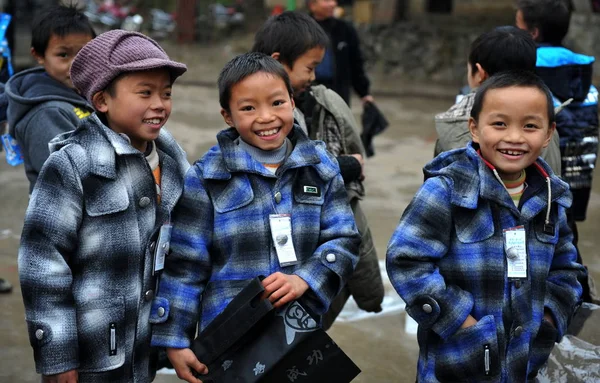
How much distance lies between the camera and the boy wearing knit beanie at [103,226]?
215cm

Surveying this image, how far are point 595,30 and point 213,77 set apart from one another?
5404 millimetres

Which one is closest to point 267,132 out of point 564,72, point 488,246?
point 488,246

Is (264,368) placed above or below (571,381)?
above

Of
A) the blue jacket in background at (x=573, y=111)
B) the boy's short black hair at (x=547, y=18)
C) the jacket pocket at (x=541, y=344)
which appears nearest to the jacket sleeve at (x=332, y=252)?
the jacket pocket at (x=541, y=344)

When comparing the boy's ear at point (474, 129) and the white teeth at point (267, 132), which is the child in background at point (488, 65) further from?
the white teeth at point (267, 132)

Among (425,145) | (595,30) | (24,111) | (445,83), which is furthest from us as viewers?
(445,83)

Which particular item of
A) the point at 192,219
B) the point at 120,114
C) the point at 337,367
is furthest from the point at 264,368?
the point at 120,114

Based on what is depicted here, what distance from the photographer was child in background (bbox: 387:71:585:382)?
2.24m

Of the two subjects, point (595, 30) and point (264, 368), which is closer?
point (264, 368)

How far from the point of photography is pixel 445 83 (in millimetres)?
11812

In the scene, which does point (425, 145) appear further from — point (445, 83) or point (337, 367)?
point (337, 367)

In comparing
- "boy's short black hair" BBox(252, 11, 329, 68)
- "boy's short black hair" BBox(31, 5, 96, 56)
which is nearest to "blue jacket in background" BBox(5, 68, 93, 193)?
"boy's short black hair" BBox(31, 5, 96, 56)

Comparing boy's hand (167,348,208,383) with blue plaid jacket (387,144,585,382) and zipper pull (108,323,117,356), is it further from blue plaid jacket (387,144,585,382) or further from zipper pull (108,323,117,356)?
blue plaid jacket (387,144,585,382)

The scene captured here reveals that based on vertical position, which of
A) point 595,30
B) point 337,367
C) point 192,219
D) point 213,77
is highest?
point 192,219
